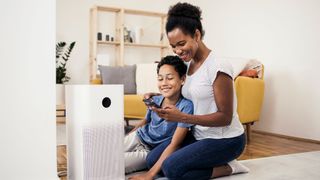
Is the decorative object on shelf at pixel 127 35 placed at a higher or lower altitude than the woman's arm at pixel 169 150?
higher

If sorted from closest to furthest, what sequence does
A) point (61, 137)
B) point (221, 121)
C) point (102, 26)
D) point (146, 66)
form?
point (221, 121) → point (61, 137) → point (146, 66) → point (102, 26)

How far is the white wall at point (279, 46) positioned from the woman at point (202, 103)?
1.93 m

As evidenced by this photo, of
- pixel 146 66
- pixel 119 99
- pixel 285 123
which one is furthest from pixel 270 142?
pixel 119 99

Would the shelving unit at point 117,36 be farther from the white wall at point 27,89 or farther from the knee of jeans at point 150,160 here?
the white wall at point 27,89

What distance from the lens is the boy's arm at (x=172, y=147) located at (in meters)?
1.78

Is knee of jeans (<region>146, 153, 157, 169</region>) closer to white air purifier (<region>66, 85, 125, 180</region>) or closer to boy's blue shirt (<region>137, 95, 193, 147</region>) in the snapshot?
boy's blue shirt (<region>137, 95, 193, 147</region>)

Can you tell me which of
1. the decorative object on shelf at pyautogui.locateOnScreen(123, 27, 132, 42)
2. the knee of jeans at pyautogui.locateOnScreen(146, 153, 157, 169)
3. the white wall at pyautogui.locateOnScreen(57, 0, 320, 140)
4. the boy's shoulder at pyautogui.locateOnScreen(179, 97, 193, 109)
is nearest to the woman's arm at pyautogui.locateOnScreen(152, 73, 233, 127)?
the boy's shoulder at pyautogui.locateOnScreen(179, 97, 193, 109)

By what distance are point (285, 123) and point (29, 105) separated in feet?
9.55

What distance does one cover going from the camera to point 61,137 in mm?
3248

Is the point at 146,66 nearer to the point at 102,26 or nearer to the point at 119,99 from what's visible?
the point at 102,26

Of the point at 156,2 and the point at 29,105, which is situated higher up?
the point at 156,2

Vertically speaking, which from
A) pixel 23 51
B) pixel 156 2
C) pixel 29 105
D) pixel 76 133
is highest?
pixel 156 2

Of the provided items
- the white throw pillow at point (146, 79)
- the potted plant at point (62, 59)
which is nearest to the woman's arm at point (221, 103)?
the white throw pillow at point (146, 79)

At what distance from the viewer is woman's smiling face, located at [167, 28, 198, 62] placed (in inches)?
64.3
